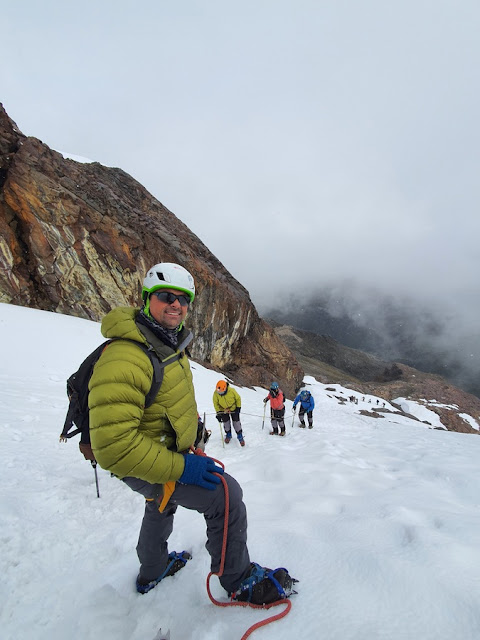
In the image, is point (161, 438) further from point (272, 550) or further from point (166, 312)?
point (272, 550)

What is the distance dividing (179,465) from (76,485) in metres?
3.53

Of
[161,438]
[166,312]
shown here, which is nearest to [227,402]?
[161,438]

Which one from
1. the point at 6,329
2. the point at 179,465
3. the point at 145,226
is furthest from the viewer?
the point at 145,226

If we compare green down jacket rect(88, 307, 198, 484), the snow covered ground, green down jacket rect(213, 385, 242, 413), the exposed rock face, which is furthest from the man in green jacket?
the exposed rock face

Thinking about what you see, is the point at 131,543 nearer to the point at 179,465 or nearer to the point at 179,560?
the point at 179,560

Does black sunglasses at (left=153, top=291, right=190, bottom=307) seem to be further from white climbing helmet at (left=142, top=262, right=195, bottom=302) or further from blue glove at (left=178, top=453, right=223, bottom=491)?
blue glove at (left=178, top=453, right=223, bottom=491)

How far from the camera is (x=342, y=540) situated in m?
3.17

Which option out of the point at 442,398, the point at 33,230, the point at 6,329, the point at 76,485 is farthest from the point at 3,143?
the point at 442,398

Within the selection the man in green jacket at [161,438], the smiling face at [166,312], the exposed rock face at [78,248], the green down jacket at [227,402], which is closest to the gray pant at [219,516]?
Answer: the man in green jacket at [161,438]

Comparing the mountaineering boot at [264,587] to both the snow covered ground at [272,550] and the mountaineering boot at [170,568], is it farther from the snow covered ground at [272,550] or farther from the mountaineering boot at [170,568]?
the mountaineering boot at [170,568]

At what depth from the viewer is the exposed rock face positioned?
22969 millimetres

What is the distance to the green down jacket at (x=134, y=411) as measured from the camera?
6.41 ft

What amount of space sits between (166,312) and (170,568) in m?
2.55

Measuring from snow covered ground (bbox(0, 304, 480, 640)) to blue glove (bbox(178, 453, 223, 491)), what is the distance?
108 cm
